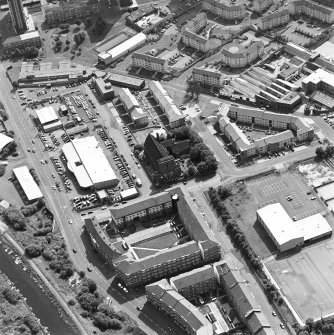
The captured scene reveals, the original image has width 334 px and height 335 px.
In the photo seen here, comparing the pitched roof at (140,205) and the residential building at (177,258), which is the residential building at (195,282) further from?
the pitched roof at (140,205)

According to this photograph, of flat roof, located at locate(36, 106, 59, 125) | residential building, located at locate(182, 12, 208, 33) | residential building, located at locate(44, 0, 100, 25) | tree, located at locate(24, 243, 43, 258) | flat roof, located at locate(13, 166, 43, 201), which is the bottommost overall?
tree, located at locate(24, 243, 43, 258)

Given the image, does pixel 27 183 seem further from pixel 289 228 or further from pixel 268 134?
pixel 289 228

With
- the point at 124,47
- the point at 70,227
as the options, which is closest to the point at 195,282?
the point at 70,227

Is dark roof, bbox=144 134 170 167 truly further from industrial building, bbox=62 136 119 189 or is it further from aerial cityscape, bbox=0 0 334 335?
industrial building, bbox=62 136 119 189

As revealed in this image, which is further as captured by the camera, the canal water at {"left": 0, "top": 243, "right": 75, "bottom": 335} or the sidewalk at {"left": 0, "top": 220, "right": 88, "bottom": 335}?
the canal water at {"left": 0, "top": 243, "right": 75, "bottom": 335}

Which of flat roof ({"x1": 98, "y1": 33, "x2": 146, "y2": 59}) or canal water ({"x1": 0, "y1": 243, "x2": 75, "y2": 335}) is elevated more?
flat roof ({"x1": 98, "y1": 33, "x2": 146, "y2": 59})

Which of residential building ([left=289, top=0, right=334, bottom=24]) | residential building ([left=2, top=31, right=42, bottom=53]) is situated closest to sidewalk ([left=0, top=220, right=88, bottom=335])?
residential building ([left=2, top=31, right=42, bottom=53])

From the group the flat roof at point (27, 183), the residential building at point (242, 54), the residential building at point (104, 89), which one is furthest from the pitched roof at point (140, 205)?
the residential building at point (242, 54)
